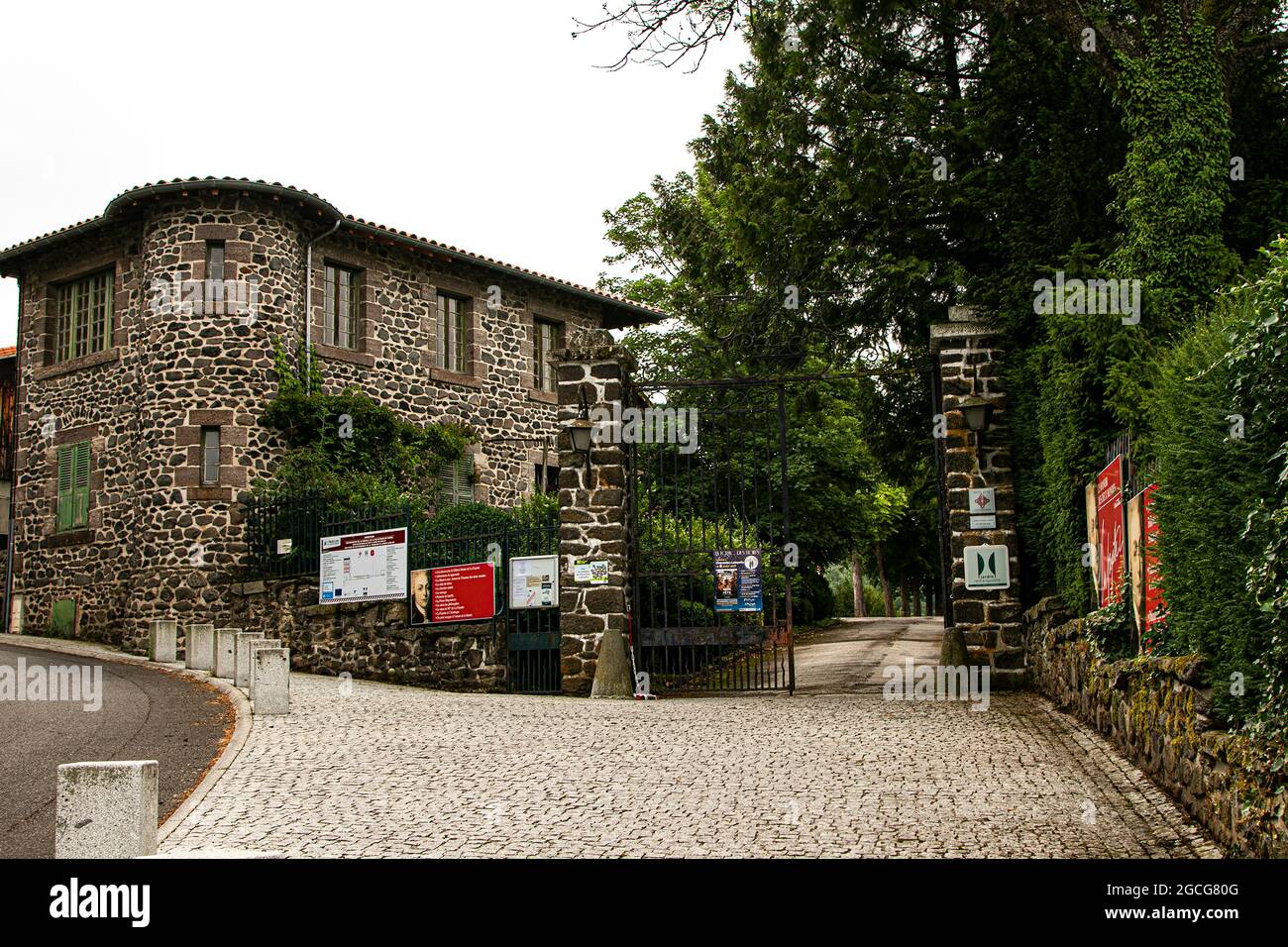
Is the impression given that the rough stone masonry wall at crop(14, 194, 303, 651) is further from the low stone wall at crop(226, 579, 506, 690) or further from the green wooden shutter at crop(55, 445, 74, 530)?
the low stone wall at crop(226, 579, 506, 690)

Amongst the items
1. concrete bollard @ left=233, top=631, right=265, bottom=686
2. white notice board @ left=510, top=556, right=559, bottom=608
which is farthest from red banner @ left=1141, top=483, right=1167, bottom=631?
concrete bollard @ left=233, top=631, right=265, bottom=686

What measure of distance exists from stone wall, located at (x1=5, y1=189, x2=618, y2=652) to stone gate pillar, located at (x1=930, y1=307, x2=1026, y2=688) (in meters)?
10.3

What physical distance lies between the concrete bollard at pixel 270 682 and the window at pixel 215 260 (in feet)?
31.0

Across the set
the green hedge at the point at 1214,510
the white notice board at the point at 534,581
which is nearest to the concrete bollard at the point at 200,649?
the white notice board at the point at 534,581

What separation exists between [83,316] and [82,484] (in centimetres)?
289

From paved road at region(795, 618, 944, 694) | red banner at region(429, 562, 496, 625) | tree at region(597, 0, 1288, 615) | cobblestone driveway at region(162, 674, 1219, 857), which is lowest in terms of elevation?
paved road at region(795, 618, 944, 694)

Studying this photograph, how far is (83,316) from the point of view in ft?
64.8

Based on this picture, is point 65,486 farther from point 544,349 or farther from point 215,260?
point 544,349

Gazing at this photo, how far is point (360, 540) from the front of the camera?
14836 mm

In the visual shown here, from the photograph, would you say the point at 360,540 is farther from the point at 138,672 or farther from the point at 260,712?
the point at 260,712

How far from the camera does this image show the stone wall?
17.5 metres

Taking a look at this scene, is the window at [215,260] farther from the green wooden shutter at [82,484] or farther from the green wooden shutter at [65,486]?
the green wooden shutter at [65,486]

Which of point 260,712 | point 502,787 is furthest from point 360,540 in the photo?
point 502,787

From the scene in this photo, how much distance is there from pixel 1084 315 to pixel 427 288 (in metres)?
12.9
